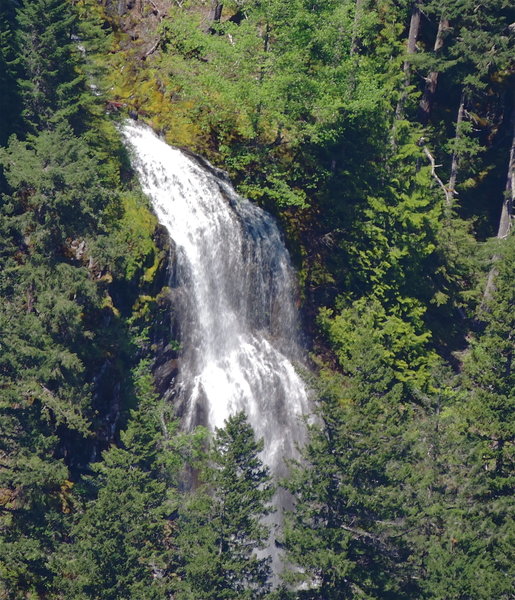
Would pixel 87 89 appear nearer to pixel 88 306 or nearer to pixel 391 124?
pixel 88 306

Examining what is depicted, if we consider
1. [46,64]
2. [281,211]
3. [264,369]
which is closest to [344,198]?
[281,211]

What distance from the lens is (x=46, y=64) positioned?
3400 cm

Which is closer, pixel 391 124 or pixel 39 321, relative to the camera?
pixel 39 321

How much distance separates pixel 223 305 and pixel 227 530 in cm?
1092

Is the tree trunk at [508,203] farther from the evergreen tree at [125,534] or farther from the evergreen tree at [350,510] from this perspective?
the evergreen tree at [125,534]

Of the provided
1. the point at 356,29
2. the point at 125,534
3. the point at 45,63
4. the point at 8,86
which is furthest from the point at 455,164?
the point at 125,534

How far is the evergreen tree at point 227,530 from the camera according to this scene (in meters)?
28.1

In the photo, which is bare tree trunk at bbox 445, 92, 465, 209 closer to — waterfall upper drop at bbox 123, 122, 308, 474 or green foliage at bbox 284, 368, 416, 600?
waterfall upper drop at bbox 123, 122, 308, 474

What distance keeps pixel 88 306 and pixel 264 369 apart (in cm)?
812

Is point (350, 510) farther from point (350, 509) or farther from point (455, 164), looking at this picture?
point (455, 164)

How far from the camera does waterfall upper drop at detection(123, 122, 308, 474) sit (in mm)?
36344

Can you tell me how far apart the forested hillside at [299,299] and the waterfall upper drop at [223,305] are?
37.2 inches

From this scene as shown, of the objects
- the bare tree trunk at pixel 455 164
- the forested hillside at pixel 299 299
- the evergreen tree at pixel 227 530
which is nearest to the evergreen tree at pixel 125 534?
the forested hillside at pixel 299 299

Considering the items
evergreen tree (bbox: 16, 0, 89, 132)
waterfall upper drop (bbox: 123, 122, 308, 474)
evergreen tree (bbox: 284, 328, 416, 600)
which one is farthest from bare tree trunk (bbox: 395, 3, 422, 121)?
evergreen tree (bbox: 284, 328, 416, 600)
